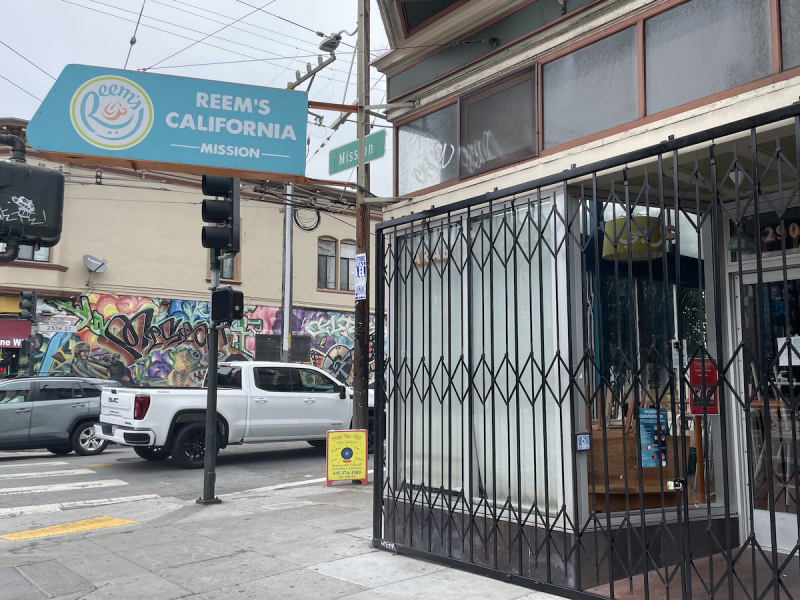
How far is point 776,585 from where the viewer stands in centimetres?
395

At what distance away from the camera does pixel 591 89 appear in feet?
19.3

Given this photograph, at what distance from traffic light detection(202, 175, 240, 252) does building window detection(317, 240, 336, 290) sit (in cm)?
1767

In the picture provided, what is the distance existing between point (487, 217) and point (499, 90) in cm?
130

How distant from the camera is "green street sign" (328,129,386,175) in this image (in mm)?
8648

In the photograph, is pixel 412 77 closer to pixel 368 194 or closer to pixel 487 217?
pixel 487 217

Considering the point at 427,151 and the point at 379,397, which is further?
the point at 427,151

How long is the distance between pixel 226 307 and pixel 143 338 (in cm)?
1579

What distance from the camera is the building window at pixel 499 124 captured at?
253 inches

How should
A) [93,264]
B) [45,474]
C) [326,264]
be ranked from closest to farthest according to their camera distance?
[45,474] < [93,264] < [326,264]

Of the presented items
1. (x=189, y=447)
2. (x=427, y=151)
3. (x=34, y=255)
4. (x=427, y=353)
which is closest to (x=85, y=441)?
(x=189, y=447)

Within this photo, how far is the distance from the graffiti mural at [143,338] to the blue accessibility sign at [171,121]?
530 inches

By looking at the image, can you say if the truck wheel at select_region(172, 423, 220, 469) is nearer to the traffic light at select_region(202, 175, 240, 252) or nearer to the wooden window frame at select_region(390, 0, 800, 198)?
the traffic light at select_region(202, 175, 240, 252)

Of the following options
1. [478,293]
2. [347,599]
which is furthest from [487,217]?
[347,599]

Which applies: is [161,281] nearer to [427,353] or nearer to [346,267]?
[346,267]
